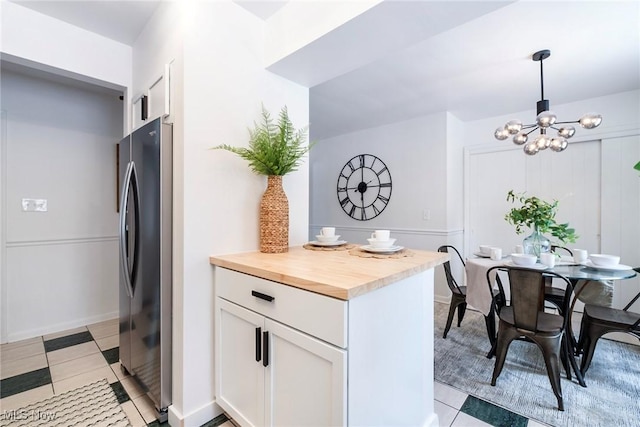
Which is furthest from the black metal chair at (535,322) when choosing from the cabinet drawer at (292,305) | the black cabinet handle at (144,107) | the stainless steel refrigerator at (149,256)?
the black cabinet handle at (144,107)

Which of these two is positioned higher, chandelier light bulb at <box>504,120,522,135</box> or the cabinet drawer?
chandelier light bulb at <box>504,120,522,135</box>

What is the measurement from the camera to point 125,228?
6.27 ft

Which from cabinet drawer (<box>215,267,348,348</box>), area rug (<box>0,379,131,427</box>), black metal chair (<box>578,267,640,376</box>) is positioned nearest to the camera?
cabinet drawer (<box>215,267,348,348</box>)

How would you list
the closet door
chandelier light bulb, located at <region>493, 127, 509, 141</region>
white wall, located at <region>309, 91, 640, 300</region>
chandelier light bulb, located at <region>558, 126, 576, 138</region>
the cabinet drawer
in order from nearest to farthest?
1. the cabinet drawer
2. chandelier light bulb, located at <region>558, 126, 576, 138</region>
3. chandelier light bulb, located at <region>493, 127, 509, 141</region>
4. the closet door
5. white wall, located at <region>309, 91, 640, 300</region>

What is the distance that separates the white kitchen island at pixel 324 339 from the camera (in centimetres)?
102

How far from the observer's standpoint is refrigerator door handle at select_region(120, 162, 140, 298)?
5.89 feet

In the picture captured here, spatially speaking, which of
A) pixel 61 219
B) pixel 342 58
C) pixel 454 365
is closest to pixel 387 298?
pixel 342 58

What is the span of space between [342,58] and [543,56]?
1709 mm

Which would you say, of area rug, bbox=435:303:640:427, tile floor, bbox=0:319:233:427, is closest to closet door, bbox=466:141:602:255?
area rug, bbox=435:303:640:427

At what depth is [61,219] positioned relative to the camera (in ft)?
9.41

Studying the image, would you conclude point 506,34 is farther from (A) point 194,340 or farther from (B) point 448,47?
(A) point 194,340

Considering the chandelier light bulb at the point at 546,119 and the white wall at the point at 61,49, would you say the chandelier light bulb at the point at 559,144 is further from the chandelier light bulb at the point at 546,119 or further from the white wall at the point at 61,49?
the white wall at the point at 61,49

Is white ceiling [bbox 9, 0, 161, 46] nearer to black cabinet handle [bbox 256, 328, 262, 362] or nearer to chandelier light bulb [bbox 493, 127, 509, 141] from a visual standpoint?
black cabinet handle [bbox 256, 328, 262, 362]

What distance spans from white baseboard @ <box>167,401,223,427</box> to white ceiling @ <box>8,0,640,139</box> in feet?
6.78
